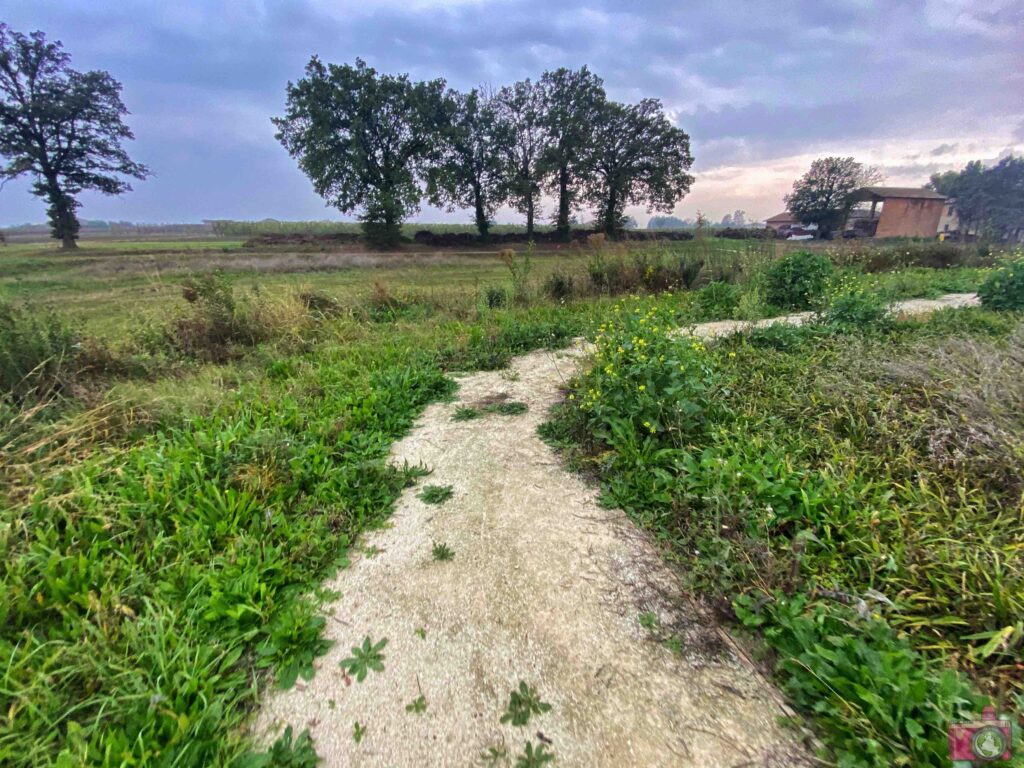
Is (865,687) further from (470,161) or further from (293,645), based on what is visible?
(470,161)

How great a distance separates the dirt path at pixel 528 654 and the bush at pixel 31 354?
10.6ft

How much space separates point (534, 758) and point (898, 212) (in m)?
46.4

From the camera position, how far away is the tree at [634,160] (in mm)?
27953

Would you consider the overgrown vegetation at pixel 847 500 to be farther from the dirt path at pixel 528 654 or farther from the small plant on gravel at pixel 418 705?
the small plant on gravel at pixel 418 705

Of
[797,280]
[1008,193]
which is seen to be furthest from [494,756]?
[1008,193]

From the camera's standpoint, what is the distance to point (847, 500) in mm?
2141

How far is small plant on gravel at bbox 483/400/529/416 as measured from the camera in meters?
3.89

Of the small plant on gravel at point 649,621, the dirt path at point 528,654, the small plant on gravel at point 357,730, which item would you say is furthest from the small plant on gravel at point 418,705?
the small plant on gravel at point 649,621

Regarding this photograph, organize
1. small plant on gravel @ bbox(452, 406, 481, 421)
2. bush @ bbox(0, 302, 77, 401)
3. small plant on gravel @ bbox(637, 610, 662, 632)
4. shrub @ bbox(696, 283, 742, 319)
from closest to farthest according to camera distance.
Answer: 1. small plant on gravel @ bbox(637, 610, 662, 632)
2. bush @ bbox(0, 302, 77, 401)
3. small plant on gravel @ bbox(452, 406, 481, 421)
4. shrub @ bbox(696, 283, 742, 319)

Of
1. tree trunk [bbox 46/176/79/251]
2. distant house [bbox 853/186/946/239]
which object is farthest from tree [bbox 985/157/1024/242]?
tree trunk [bbox 46/176/79/251]

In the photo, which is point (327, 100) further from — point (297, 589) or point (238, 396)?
point (297, 589)

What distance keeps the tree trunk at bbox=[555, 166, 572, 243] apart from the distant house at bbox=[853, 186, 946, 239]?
76.1 feet

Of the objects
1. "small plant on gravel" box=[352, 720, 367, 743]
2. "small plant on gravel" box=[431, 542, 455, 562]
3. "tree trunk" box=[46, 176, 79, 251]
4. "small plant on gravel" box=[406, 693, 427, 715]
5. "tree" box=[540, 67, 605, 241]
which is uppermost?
"tree" box=[540, 67, 605, 241]

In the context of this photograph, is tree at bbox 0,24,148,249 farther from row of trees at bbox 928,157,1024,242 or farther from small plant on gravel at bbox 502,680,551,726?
row of trees at bbox 928,157,1024,242
